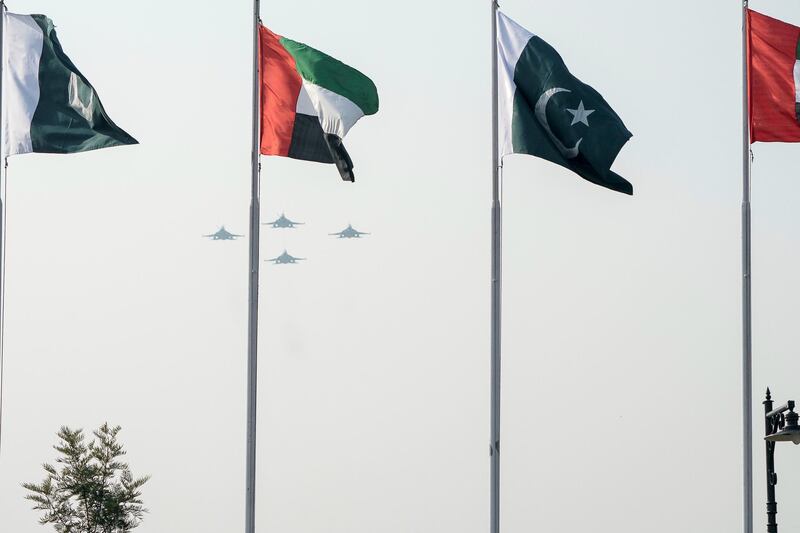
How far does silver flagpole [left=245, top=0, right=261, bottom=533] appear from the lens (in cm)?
3741

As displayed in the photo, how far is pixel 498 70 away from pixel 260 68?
4004 mm

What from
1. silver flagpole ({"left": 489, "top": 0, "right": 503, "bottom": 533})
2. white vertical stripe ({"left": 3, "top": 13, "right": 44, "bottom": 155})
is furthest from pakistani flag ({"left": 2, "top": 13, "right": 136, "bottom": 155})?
silver flagpole ({"left": 489, "top": 0, "right": 503, "bottom": 533})

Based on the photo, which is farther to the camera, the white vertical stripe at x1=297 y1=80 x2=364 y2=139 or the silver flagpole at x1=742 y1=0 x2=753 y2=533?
the silver flagpole at x1=742 y1=0 x2=753 y2=533

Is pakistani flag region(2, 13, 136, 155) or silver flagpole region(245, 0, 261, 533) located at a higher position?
pakistani flag region(2, 13, 136, 155)

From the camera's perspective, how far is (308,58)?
124 feet

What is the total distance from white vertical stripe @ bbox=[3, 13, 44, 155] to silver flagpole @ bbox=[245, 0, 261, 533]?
3.63 metres

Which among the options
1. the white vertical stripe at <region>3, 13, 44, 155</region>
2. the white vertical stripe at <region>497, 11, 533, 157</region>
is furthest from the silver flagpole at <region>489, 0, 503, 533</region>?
the white vertical stripe at <region>3, 13, 44, 155</region>

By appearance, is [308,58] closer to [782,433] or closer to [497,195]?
[497,195]

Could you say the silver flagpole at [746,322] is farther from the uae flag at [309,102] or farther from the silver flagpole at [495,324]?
the uae flag at [309,102]

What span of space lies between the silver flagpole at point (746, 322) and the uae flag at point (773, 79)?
0.15 metres

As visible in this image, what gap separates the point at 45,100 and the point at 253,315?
4963 millimetres

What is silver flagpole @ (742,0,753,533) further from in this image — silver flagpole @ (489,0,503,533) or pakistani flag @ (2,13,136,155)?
pakistani flag @ (2,13,136,155)

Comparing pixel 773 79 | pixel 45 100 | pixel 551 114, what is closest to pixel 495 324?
pixel 551 114

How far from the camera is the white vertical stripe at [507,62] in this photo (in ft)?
125
